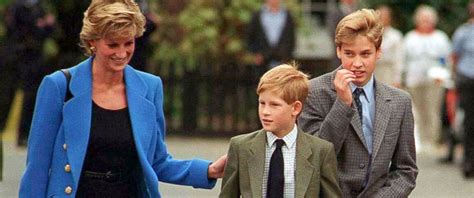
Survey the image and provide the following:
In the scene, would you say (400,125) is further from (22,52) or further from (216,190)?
(22,52)

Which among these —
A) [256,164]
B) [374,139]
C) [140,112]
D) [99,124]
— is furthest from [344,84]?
[99,124]

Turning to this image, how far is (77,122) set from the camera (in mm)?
6219

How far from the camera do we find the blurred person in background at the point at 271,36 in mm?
17000

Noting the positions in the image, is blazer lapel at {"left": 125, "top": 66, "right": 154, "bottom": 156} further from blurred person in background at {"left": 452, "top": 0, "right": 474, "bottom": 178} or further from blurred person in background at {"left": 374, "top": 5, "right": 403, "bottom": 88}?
blurred person in background at {"left": 374, "top": 5, "right": 403, "bottom": 88}

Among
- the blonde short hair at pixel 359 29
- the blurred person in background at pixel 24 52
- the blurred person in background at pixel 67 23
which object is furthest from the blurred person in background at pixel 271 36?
the blonde short hair at pixel 359 29

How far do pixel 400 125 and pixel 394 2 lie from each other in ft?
48.7

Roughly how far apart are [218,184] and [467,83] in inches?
116

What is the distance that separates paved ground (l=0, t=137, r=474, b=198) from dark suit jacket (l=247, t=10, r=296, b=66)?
1.23 meters

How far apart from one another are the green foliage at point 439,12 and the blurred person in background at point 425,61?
2577mm

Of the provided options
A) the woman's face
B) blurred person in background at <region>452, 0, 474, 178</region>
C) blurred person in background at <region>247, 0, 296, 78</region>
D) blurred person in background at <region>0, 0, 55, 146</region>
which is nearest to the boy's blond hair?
the woman's face

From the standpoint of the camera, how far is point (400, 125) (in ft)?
21.0

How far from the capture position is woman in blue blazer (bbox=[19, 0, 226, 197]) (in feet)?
20.3

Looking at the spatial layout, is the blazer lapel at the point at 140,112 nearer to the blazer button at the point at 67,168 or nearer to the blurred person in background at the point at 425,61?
the blazer button at the point at 67,168

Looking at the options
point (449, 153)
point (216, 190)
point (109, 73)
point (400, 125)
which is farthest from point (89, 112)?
point (449, 153)
